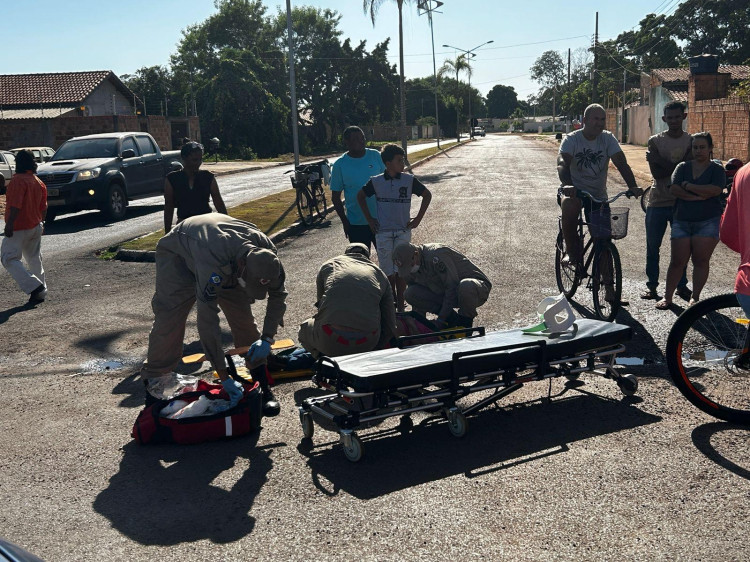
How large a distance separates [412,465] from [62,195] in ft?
52.8

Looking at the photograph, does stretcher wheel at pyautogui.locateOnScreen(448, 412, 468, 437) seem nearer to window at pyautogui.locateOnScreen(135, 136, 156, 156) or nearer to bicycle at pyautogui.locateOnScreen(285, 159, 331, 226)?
bicycle at pyautogui.locateOnScreen(285, 159, 331, 226)

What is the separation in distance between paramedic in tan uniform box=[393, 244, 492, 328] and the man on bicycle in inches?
73.3

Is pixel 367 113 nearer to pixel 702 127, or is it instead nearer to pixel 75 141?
pixel 702 127

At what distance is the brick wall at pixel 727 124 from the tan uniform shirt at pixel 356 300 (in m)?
23.0

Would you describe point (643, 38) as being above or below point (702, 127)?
above

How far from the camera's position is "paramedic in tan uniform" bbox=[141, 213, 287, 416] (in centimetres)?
538

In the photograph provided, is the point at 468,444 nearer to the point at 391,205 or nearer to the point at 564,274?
the point at 391,205

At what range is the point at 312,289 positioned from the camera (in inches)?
407

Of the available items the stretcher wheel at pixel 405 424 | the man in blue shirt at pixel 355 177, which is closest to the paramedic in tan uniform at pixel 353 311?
the stretcher wheel at pixel 405 424

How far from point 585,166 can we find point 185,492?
586cm

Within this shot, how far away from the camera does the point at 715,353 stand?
18.1 feet

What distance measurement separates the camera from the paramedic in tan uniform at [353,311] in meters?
5.98

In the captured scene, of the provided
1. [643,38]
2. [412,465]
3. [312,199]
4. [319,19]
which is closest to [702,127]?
[312,199]

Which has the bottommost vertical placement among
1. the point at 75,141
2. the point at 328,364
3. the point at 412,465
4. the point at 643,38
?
the point at 412,465
